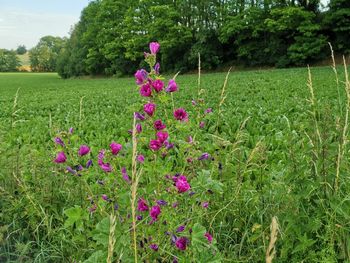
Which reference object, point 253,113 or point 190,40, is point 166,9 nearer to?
point 190,40

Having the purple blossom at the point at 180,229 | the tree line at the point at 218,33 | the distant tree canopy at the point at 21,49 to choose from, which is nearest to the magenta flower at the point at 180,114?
the purple blossom at the point at 180,229

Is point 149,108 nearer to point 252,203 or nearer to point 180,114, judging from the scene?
point 180,114

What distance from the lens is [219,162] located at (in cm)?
244

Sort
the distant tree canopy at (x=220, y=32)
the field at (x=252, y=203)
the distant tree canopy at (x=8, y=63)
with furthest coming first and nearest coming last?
1. the distant tree canopy at (x=8, y=63)
2. the distant tree canopy at (x=220, y=32)
3. the field at (x=252, y=203)

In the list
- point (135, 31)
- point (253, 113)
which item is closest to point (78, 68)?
point (135, 31)

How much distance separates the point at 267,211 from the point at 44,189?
167 cm

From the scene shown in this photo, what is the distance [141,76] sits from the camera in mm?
1638

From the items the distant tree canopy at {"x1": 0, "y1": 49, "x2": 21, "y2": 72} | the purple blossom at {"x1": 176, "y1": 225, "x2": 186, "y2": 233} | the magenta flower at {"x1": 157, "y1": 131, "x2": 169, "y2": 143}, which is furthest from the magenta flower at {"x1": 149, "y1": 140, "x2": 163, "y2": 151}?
the distant tree canopy at {"x1": 0, "y1": 49, "x2": 21, "y2": 72}

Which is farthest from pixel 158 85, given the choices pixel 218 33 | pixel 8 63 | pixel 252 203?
pixel 8 63

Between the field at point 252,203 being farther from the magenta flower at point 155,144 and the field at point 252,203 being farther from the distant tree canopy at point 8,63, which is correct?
the distant tree canopy at point 8,63

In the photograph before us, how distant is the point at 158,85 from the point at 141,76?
0.09 meters

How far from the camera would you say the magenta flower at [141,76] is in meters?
1.63

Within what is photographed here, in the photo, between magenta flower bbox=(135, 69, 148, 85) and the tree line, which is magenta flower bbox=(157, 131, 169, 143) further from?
the tree line

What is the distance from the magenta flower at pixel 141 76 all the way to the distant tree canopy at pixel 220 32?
29.2 meters
